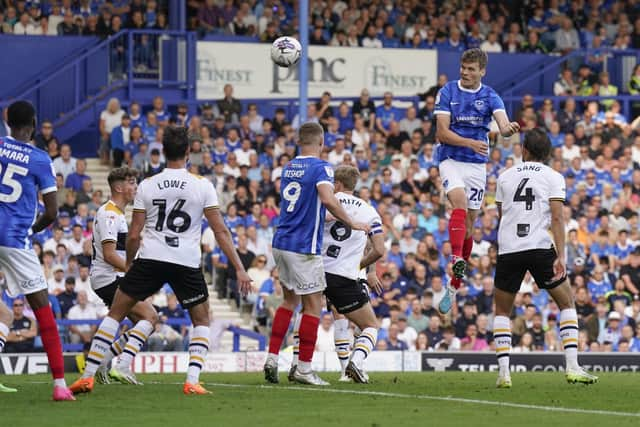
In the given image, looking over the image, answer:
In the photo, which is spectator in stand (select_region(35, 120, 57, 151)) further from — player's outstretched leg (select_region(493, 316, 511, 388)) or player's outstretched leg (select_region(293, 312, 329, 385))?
player's outstretched leg (select_region(493, 316, 511, 388))

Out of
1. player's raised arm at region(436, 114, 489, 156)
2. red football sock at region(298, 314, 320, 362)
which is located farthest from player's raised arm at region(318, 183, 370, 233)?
player's raised arm at region(436, 114, 489, 156)

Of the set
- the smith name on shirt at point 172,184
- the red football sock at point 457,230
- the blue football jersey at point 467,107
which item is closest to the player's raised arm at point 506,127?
the blue football jersey at point 467,107

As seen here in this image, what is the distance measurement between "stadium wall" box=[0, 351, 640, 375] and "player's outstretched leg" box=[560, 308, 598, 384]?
694 cm

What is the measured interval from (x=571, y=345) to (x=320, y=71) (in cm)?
1953

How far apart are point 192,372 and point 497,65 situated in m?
23.2

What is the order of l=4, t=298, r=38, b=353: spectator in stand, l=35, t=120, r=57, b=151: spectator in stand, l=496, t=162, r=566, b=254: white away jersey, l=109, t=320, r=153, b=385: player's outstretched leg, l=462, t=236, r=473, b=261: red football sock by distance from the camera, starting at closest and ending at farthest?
l=496, t=162, r=566, b=254: white away jersey < l=109, t=320, r=153, b=385: player's outstretched leg < l=462, t=236, r=473, b=261: red football sock < l=4, t=298, r=38, b=353: spectator in stand < l=35, t=120, r=57, b=151: spectator in stand

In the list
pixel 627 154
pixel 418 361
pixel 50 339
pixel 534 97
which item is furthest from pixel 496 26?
pixel 50 339

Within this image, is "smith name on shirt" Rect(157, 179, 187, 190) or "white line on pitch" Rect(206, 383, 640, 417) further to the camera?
"smith name on shirt" Rect(157, 179, 187, 190)

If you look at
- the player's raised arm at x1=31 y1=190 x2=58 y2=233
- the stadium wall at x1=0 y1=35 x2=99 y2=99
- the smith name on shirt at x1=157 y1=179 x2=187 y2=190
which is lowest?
the player's raised arm at x1=31 y1=190 x2=58 y2=233

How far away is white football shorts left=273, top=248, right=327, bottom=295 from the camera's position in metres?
13.4

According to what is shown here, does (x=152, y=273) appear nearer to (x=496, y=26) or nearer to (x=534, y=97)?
(x=534, y=97)

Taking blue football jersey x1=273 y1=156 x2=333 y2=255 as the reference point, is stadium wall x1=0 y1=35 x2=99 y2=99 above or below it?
above

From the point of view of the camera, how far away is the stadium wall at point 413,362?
20359mm

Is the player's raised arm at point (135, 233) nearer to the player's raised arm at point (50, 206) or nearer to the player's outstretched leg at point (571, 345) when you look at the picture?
the player's raised arm at point (50, 206)
